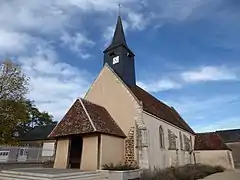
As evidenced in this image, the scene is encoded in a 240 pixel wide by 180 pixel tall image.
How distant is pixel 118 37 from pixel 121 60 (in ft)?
10.9

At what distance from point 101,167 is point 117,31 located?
13.6 metres

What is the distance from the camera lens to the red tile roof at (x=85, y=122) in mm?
12928

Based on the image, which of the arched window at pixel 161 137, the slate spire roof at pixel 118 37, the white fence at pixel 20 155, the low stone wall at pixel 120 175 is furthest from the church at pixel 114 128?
the white fence at pixel 20 155

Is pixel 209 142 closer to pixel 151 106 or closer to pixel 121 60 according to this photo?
pixel 151 106

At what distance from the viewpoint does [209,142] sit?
Answer: 2583 cm

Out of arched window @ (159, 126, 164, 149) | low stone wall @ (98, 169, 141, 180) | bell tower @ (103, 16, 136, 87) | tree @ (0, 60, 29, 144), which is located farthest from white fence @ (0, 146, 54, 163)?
low stone wall @ (98, 169, 141, 180)

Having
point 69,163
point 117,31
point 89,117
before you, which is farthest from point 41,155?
point 117,31

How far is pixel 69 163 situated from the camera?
44.4 ft

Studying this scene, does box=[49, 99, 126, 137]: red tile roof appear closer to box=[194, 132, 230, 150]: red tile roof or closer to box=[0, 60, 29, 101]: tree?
box=[0, 60, 29, 101]: tree

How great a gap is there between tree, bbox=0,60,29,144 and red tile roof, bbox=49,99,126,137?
3508 millimetres

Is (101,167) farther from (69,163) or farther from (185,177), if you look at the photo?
(185,177)

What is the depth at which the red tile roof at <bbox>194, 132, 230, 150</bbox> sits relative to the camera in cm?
2443

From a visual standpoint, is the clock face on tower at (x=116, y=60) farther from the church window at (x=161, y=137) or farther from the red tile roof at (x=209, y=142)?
the red tile roof at (x=209, y=142)

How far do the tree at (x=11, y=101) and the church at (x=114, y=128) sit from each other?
363 cm
